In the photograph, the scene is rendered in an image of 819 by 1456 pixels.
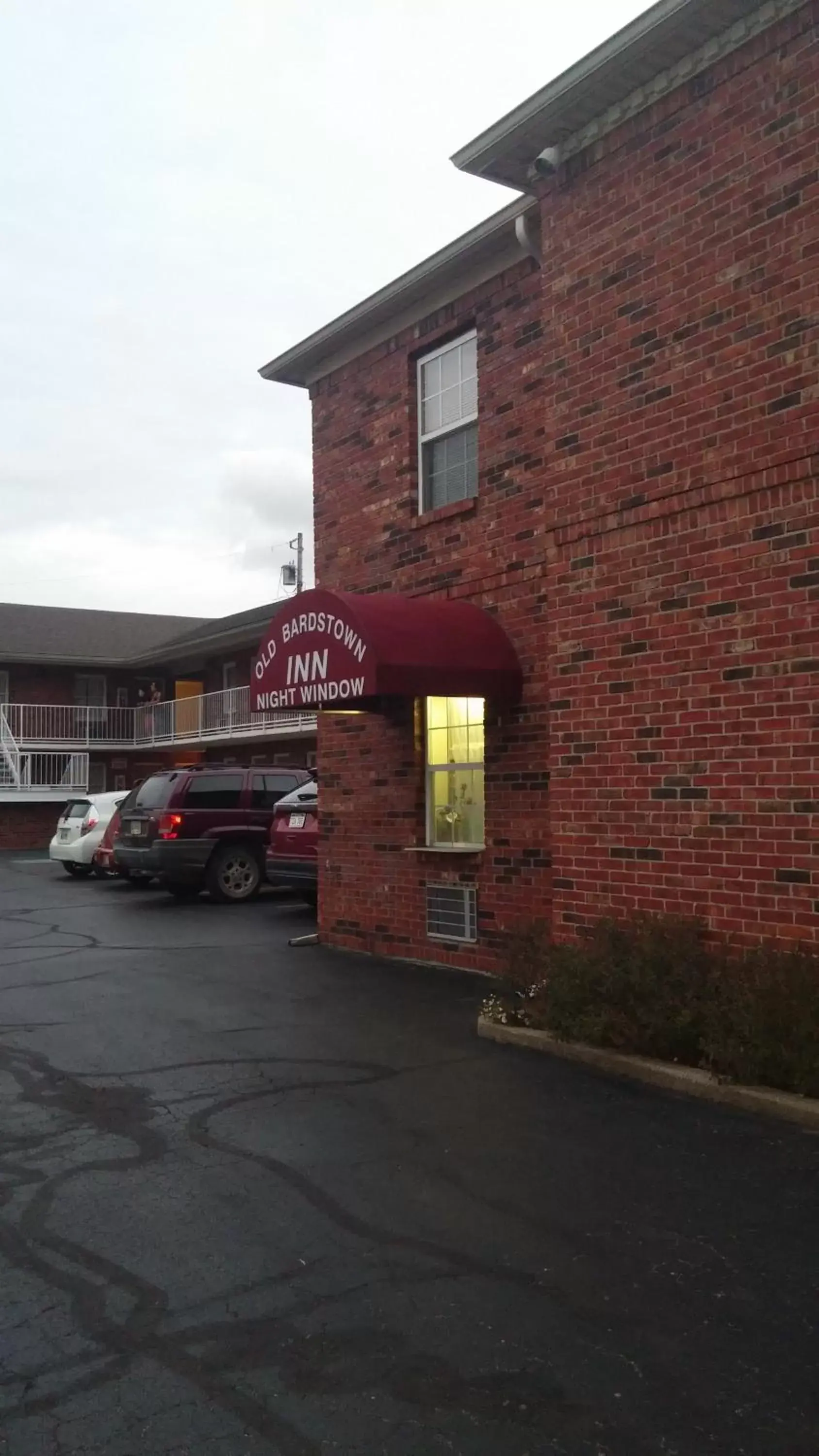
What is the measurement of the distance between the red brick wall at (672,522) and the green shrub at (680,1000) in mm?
308

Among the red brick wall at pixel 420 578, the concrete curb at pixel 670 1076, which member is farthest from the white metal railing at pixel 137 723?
the concrete curb at pixel 670 1076

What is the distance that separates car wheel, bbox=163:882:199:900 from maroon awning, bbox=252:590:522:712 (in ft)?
25.4

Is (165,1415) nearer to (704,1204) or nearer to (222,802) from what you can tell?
(704,1204)

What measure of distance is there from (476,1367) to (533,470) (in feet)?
23.3

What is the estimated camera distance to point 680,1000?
630 centimetres

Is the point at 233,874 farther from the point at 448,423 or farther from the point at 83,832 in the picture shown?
the point at 448,423

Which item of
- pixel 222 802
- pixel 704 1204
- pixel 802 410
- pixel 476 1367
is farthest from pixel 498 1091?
pixel 222 802

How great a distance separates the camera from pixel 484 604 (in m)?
9.74

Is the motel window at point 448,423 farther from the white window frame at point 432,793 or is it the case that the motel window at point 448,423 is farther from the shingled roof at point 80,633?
the shingled roof at point 80,633

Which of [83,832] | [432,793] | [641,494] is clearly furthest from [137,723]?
[641,494]

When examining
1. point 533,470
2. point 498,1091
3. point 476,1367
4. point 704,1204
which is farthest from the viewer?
point 533,470

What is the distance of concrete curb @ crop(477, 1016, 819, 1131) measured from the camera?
5.50 metres

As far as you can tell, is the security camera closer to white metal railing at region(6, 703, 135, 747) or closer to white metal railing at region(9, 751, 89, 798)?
white metal railing at region(9, 751, 89, 798)

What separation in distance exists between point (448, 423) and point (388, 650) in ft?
9.75
